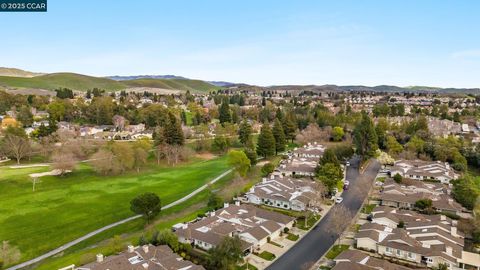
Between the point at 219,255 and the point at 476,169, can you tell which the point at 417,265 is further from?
the point at 476,169

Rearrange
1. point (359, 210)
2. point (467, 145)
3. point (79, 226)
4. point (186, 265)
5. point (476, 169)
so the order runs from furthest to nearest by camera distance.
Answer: point (467, 145) < point (476, 169) < point (359, 210) < point (79, 226) < point (186, 265)

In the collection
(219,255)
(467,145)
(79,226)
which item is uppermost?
(467,145)

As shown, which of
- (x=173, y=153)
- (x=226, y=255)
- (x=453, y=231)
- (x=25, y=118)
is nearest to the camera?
(x=226, y=255)

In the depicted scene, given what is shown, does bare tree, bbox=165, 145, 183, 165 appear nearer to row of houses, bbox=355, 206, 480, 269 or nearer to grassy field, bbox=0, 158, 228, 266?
grassy field, bbox=0, 158, 228, 266

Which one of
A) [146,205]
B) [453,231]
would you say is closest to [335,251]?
[453,231]

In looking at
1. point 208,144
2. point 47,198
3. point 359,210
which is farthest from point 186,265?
point 208,144

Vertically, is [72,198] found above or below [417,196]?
below

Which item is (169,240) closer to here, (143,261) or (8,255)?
(143,261)

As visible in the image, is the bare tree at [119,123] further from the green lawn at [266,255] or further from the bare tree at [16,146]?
the green lawn at [266,255]
